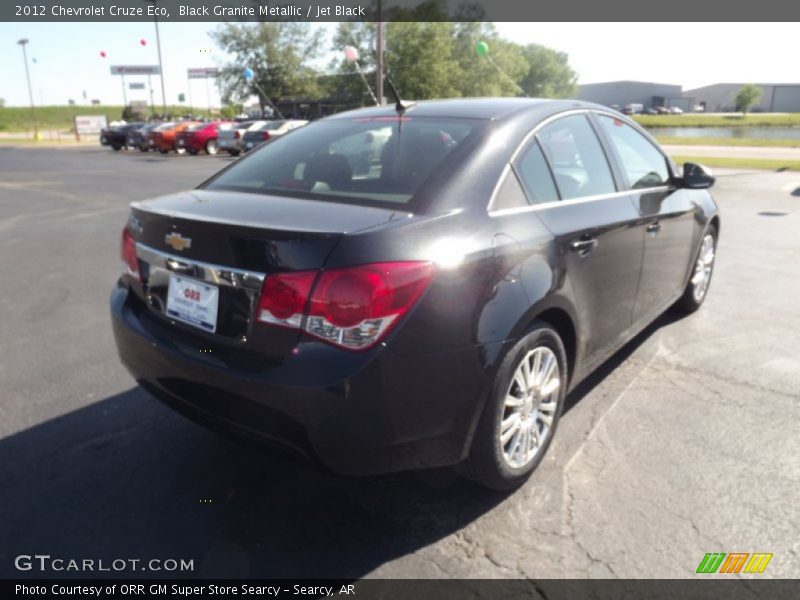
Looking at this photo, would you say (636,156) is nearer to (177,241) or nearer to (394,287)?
(394,287)

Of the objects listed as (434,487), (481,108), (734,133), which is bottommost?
(434,487)

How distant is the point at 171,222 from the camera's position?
2.55 metres

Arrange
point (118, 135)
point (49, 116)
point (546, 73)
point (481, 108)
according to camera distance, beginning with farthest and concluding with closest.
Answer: point (49, 116) < point (546, 73) < point (118, 135) < point (481, 108)

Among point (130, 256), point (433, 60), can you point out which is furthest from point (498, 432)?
point (433, 60)

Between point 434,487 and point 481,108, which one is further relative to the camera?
point 481,108

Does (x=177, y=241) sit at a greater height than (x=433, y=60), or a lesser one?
lesser

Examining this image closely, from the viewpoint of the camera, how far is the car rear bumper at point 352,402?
7.00 feet

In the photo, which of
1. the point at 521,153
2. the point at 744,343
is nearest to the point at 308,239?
the point at 521,153

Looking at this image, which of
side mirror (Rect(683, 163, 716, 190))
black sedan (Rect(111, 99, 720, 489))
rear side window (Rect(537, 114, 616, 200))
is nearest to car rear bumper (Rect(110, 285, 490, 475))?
black sedan (Rect(111, 99, 720, 489))

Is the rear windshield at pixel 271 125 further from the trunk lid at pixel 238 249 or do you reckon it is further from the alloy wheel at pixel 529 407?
the alloy wheel at pixel 529 407

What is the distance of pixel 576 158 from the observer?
3.36 m

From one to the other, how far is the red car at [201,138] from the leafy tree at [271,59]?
19378 millimetres

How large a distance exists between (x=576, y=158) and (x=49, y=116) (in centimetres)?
12130

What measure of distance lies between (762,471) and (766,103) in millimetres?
132566
